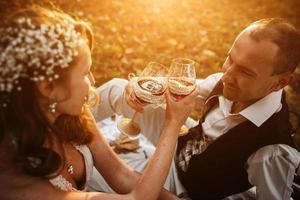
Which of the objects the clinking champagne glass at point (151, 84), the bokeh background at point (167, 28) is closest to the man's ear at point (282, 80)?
the clinking champagne glass at point (151, 84)

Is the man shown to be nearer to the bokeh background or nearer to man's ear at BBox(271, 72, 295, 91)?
man's ear at BBox(271, 72, 295, 91)

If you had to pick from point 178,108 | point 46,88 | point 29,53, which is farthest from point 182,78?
point 29,53

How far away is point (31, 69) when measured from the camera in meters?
2.20

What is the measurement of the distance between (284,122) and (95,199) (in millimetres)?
1420

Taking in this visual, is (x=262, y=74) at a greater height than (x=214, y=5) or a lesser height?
greater

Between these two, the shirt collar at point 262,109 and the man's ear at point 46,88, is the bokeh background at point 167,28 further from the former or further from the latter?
the man's ear at point 46,88

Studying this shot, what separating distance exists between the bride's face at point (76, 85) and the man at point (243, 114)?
0.95 metres

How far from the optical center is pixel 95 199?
8.61ft

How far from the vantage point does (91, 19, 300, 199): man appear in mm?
3080

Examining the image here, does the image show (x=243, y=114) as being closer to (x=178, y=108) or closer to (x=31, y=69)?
(x=178, y=108)

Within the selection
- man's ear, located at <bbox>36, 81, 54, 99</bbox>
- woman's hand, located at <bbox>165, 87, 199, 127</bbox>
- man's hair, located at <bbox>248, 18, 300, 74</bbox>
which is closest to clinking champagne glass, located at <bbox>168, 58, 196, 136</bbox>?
woman's hand, located at <bbox>165, 87, 199, 127</bbox>

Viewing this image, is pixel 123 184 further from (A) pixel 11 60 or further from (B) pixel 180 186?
(A) pixel 11 60

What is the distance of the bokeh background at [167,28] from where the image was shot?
20.5 feet

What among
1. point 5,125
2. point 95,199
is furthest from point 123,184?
point 5,125
